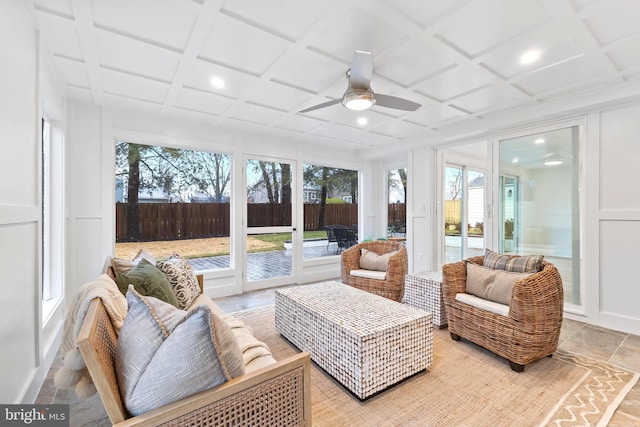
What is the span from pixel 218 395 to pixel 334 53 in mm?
2254

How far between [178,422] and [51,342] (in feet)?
7.32

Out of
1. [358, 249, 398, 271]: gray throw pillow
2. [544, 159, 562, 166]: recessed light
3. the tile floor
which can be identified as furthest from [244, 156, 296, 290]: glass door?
[544, 159, 562, 166]: recessed light

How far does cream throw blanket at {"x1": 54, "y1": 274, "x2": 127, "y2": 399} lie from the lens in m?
0.99

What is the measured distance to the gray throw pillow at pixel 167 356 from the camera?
3.32ft

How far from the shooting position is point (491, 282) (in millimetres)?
2447

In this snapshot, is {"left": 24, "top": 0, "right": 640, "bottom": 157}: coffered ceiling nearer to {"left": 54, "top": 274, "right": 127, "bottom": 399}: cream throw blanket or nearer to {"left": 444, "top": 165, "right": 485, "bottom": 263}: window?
Answer: {"left": 54, "top": 274, "right": 127, "bottom": 399}: cream throw blanket

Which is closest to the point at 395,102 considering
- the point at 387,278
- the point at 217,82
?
the point at 217,82

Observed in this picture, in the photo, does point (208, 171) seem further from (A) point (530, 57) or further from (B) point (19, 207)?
(A) point (530, 57)

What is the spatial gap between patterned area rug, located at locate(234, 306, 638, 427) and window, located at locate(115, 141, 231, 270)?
2.44 metres

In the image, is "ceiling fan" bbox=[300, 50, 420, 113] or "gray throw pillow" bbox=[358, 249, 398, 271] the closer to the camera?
"ceiling fan" bbox=[300, 50, 420, 113]

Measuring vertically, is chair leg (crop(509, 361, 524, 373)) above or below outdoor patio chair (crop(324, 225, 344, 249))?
below

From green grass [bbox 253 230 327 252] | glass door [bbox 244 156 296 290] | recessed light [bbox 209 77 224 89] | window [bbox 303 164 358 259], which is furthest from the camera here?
window [bbox 303 164 358 259]

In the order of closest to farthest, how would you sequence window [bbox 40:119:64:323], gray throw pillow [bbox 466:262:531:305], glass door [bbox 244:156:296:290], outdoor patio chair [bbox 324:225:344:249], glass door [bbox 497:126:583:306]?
1. gray throw pillow [bbox 466:262:531:305]
2. window [bbox 40:119:64:323]
3. glass door [bbox 497:126:583:306]
4. glass door [bbox 244:156:296:290]
5. outdoor patio chair [bbox 324:225:344:249]

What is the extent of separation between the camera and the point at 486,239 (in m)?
4.06
